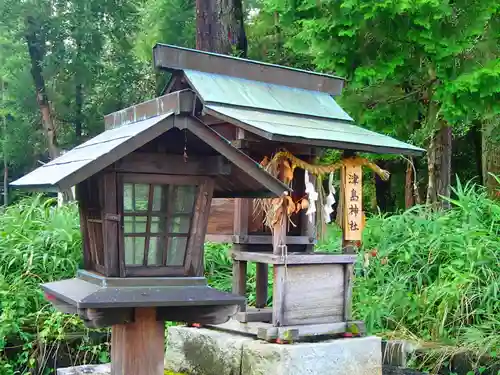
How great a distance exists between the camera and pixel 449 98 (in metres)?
8.48

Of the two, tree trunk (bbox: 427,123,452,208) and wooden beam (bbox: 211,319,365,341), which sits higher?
tree trunk (bbox: 427,123,452,208)

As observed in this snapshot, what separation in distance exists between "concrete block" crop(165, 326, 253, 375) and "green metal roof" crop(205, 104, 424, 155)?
2.26 meters

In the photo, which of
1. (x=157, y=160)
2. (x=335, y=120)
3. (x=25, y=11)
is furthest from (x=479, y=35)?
(x=25, y=11)

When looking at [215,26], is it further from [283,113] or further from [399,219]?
[399,219]

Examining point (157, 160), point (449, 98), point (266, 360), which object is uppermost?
point (449, 98)

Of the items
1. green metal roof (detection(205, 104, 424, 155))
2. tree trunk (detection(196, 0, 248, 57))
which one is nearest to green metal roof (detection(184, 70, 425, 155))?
green metal roof (detection(205, 104, 424, 155))

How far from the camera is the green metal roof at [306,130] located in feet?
18.9

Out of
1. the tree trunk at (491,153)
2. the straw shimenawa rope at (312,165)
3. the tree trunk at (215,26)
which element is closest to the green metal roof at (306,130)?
the straw shimenawa rope at (312,165)

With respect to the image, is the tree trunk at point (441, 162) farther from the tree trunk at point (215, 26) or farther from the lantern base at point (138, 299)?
the lantern base at point (138, 299)

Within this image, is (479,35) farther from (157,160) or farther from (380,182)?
(380,182)

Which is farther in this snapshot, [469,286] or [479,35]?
[479,35]

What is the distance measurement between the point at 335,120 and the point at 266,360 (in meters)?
2.84

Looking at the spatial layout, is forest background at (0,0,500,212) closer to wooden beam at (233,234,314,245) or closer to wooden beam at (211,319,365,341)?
wooden beam at (233,234,314,245)

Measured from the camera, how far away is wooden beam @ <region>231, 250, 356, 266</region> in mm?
6191
